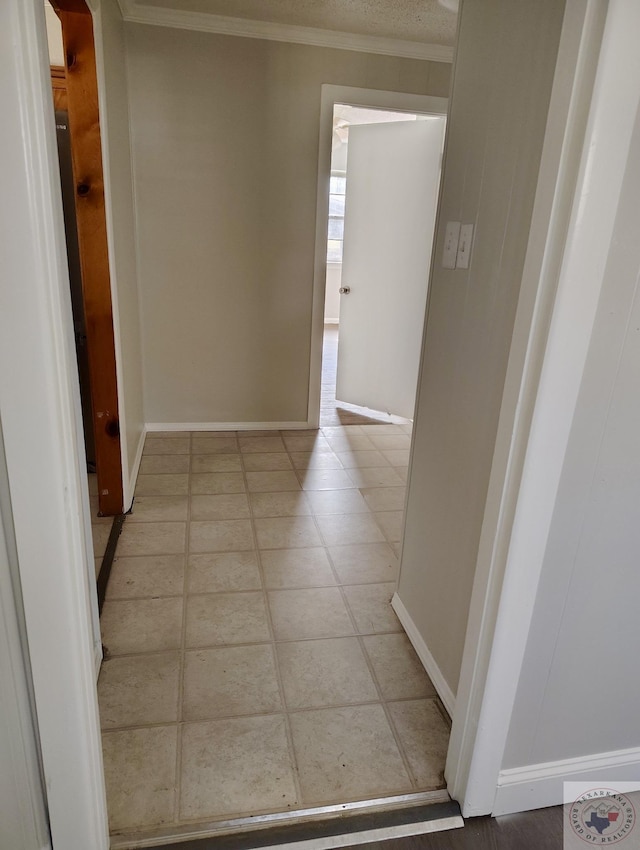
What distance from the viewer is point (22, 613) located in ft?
3.16

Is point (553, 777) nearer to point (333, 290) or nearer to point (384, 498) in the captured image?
point (384, 498)

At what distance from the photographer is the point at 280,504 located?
2820 mm

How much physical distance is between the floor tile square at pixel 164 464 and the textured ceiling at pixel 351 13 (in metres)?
2.46

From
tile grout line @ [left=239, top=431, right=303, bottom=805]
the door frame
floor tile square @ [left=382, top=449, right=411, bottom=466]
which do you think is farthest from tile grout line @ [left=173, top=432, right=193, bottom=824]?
the door frame

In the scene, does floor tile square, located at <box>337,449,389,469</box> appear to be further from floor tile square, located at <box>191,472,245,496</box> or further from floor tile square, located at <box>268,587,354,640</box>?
floor tile square, located at <box>268,587,354,640</box>

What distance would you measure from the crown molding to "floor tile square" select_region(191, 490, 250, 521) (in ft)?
8.46

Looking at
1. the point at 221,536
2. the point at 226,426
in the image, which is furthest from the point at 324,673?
the point at 226,426

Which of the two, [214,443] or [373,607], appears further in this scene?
[214,443]

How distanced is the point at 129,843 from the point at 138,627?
0.75 metres

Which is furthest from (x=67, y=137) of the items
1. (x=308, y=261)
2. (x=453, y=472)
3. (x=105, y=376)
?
(x=453, y=472)

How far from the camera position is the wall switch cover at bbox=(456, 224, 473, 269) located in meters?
1.46

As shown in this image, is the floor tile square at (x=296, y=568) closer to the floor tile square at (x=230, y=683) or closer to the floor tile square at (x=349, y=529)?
the floor tile square at (x=349, y=529)

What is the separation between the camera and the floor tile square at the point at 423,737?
1426 millimetres

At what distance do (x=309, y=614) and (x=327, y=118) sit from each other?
2.88m
